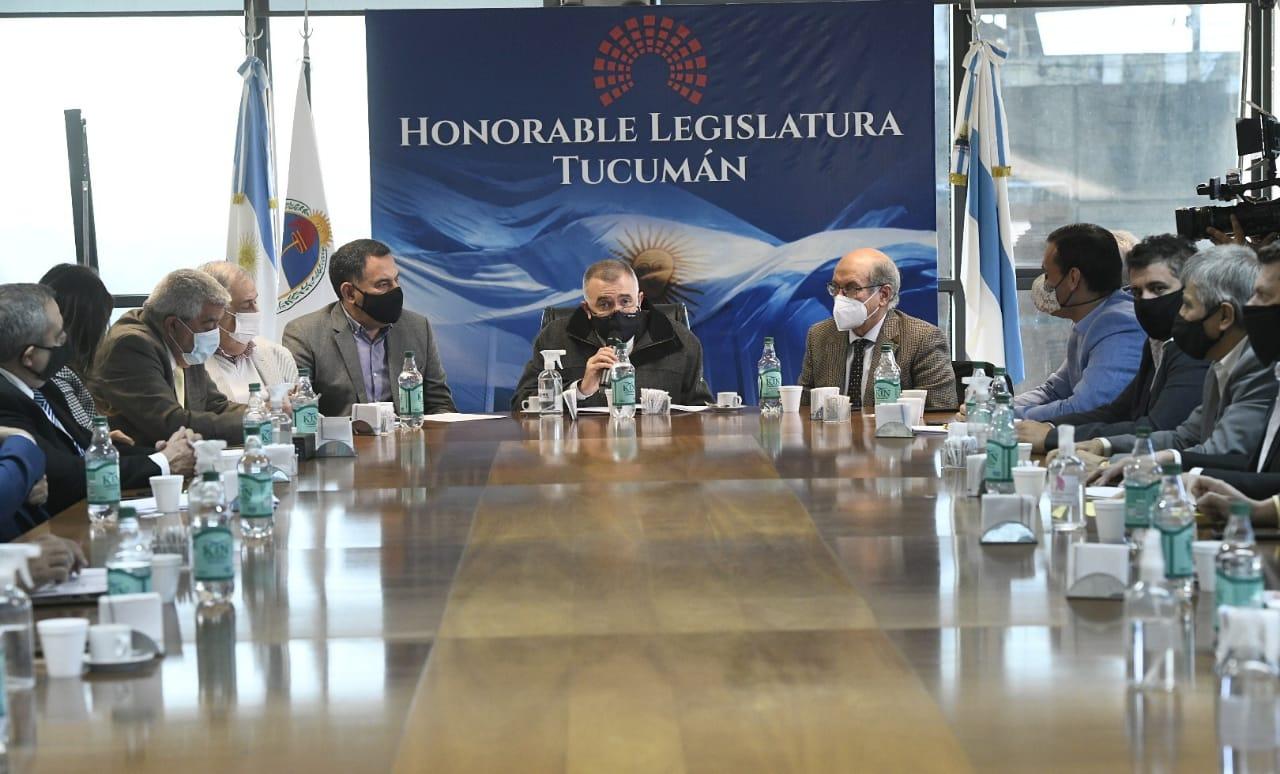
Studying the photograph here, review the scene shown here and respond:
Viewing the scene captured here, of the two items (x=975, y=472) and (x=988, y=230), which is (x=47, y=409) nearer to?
(x=975, y=472)

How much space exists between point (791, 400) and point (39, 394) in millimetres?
2647

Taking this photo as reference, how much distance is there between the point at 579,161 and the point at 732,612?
18.2 ft

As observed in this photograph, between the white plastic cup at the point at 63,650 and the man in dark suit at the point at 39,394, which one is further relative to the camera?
the man in dark suit at the point at 39,394

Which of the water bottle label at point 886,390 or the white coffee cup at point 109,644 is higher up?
the water bottle label at point 886,390

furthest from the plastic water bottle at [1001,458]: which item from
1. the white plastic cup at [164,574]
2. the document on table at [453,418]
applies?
the document on table at [453,418]

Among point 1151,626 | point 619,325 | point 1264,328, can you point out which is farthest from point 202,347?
point 1151,626

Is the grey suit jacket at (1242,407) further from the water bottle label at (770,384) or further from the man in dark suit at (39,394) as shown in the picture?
the man in dark suit at (39,394)

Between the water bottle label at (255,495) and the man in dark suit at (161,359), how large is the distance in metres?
1.70

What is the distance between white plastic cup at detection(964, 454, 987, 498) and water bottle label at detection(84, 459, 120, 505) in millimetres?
1897

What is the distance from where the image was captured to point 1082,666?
1897 millimetres

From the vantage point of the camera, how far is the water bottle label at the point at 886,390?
482cm

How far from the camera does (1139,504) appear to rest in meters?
2.64

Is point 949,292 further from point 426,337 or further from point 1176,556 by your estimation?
point 1176,556

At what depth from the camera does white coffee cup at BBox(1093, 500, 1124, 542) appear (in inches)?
104
